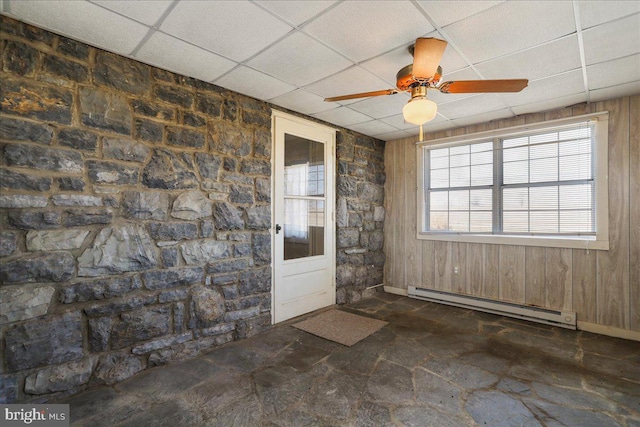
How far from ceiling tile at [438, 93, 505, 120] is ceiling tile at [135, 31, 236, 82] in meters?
2.31

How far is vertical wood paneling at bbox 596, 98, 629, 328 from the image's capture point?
2980 mm

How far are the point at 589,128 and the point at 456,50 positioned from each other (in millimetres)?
2226

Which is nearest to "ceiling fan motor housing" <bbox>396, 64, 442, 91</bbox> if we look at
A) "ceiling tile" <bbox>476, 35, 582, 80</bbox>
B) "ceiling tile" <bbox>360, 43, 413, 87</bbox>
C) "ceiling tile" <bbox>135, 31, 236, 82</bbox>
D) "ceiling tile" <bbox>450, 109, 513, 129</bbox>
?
"ceiling tile" <bbox>360, 43, 413, 87</bbox>

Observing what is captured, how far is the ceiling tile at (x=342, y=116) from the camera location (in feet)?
11.3

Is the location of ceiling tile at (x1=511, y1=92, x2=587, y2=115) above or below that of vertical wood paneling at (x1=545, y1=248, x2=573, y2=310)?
above

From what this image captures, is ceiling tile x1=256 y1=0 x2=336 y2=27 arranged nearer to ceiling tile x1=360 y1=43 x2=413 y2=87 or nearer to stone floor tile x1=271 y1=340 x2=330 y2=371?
ceiling tile x1=360 y1=43 x2=413 y2=87

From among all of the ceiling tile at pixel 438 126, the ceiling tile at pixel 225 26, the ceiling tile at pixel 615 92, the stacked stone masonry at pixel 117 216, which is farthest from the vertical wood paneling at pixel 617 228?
the stacked stone masonry at pixel 117 216

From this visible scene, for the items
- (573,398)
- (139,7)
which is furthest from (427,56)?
(573,398)

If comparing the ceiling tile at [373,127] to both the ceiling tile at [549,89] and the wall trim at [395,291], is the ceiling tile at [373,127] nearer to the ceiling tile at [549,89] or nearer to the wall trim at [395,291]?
the ceiling tile at [549,89]

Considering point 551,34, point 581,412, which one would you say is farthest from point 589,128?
point 581,412

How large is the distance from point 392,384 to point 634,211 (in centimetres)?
297

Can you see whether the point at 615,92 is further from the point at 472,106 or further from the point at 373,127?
the point at 373,127

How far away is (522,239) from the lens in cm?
355

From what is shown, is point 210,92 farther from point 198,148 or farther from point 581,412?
point 581,412
